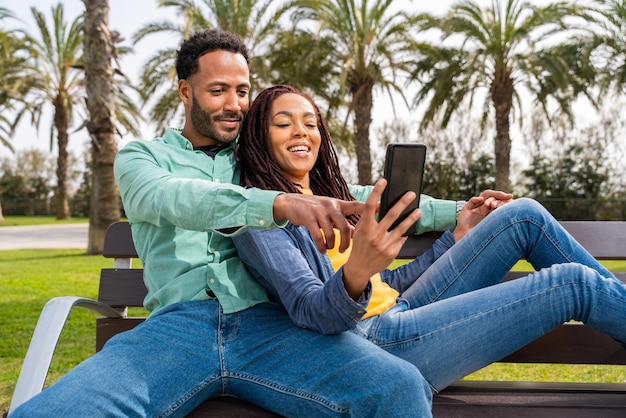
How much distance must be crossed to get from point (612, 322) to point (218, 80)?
62.3 inches

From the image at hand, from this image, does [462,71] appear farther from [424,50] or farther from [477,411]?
[477,411]

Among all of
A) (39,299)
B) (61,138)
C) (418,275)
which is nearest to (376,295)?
(418,275)

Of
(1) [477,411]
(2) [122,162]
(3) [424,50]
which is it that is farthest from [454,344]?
(3) [424,50]

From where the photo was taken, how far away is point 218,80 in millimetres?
2625

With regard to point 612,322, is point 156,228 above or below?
above

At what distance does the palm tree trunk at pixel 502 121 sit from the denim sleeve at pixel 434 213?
16.4 m

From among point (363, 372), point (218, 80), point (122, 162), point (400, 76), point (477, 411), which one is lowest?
point (477, 411)

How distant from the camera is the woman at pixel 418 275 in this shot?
1.83 metres

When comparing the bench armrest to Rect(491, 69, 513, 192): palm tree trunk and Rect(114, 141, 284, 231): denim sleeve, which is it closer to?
Rect(114, 141, 284, 231): denim sleeve

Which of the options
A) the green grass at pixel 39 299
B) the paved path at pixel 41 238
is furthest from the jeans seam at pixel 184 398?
the paved path at pixel 41 238

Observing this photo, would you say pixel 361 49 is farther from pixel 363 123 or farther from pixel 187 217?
pixel 187 217

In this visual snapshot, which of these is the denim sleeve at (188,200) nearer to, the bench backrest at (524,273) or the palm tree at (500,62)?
the bench backrest at (524,273)

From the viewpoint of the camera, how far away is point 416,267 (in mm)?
2844

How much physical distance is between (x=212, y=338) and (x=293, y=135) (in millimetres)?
776
